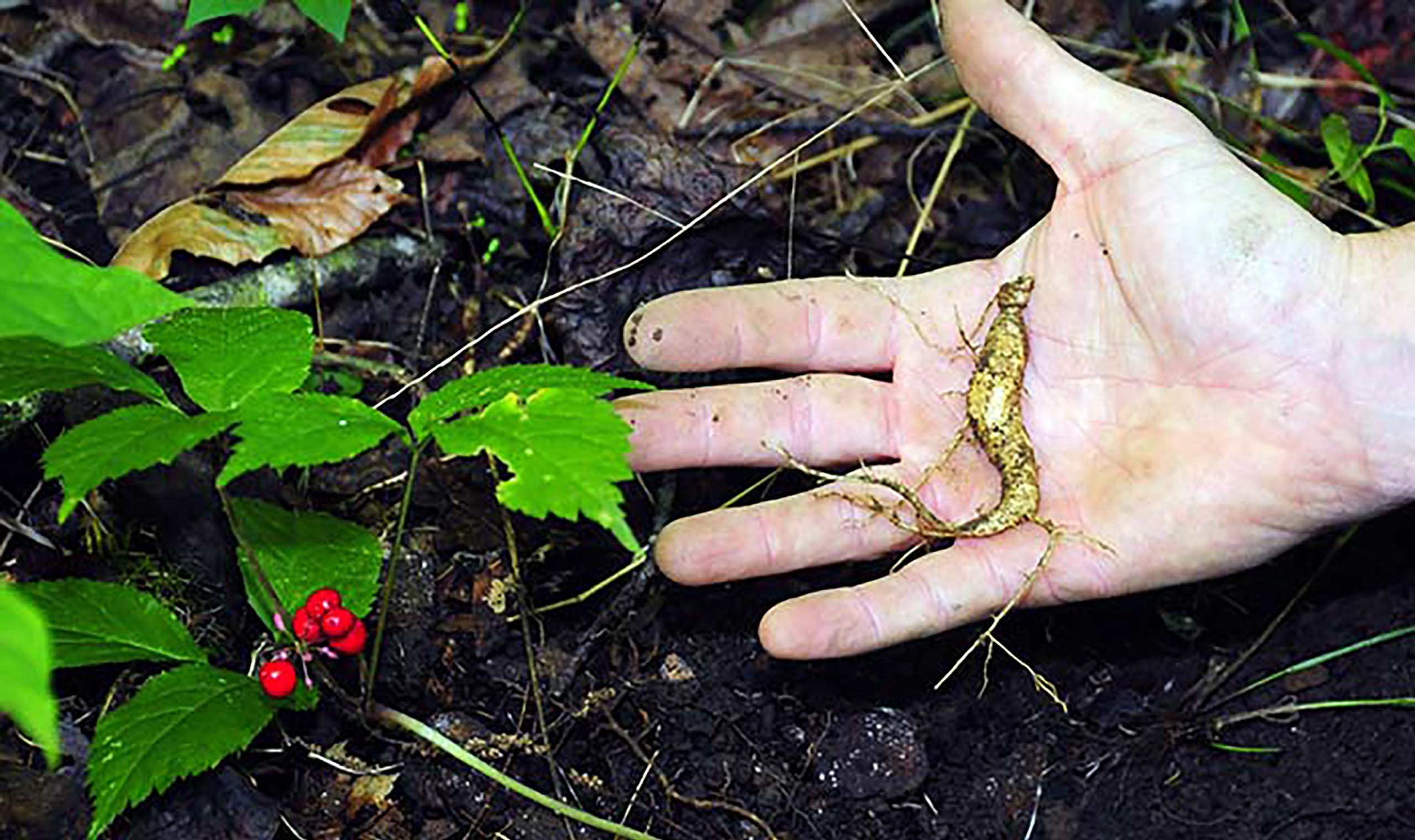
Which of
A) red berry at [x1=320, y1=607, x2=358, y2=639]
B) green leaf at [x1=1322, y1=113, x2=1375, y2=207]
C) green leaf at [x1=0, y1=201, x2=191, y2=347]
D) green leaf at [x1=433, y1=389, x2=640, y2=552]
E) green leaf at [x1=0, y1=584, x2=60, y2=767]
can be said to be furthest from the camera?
green leaf at [x1=1322, y1=113, x2=1375, y2=207]

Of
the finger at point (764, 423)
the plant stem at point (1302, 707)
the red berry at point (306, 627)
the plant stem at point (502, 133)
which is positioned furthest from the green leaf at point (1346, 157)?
the red berry at point (306, 627)

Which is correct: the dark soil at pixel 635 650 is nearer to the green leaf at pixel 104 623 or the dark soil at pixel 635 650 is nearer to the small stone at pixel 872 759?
the small stone at pixel 872 759

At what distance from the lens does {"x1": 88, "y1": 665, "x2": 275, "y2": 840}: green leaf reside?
6.60 feet

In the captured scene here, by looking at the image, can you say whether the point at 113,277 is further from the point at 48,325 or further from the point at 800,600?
the point at 800,600

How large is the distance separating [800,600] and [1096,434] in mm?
737

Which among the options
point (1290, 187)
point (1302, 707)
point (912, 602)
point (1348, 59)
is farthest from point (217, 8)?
point (1348, 59)

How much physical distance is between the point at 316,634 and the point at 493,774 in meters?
0.39

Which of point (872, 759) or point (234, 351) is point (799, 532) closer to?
point (872, 759)

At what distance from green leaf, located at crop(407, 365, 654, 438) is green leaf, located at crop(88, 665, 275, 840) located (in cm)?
59

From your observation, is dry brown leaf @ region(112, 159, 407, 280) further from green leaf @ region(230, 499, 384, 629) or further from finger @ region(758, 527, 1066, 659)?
finger @ region(758, 527, 1066, 659)

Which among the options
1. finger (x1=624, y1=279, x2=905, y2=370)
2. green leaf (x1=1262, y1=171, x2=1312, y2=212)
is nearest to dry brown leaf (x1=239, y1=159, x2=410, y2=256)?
finger (x1=624, y1=279, x2=905, y2=370)

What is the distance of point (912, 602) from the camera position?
8.39 feet

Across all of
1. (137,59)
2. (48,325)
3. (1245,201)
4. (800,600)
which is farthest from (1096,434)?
(137,59)

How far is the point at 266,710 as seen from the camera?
2.24 m
